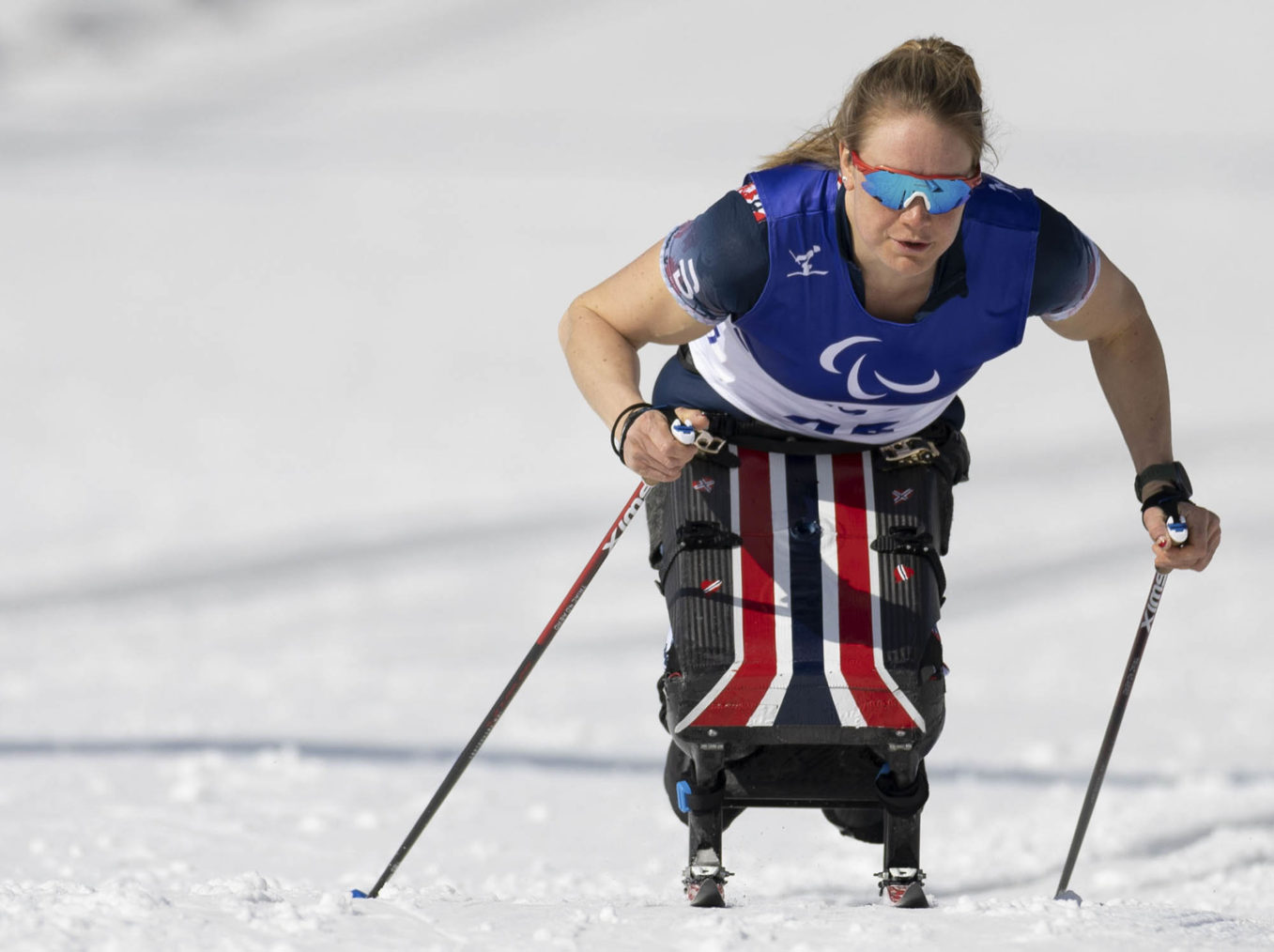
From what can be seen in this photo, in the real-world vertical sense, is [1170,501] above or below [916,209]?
below

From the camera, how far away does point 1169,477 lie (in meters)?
3.53

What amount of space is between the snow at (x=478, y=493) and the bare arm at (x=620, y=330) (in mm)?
1015

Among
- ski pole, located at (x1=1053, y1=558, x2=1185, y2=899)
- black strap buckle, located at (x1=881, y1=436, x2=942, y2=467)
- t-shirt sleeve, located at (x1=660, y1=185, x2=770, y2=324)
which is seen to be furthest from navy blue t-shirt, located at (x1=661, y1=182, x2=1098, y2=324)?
ski pole, located at (x1=1053, y1=558, x2=1185, y2=899)

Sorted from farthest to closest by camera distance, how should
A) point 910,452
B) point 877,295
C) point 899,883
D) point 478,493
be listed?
point 478,493, point 910,452, point 899,883, point 877,295

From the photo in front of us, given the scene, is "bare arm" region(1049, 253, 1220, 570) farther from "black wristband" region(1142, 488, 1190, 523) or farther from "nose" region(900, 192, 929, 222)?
"nose" region(900, 192, 929, 222)

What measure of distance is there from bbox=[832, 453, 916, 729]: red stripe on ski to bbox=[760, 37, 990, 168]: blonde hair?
79cm

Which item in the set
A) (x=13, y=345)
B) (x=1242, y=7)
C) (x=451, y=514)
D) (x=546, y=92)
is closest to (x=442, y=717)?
(x=451, y=514)

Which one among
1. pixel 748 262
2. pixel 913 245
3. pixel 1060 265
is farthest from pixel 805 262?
pixel 1060 265

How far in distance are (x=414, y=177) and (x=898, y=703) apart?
13.6 m

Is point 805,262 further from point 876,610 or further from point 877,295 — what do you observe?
point 876,610

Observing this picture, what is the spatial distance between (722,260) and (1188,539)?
1144mm

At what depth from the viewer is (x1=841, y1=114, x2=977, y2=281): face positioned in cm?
308

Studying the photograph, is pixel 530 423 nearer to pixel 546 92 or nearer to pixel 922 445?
pixel 922 445

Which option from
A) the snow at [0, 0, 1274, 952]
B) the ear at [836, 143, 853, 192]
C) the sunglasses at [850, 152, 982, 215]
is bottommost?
the snow at [0, 0, 1274, 952]
